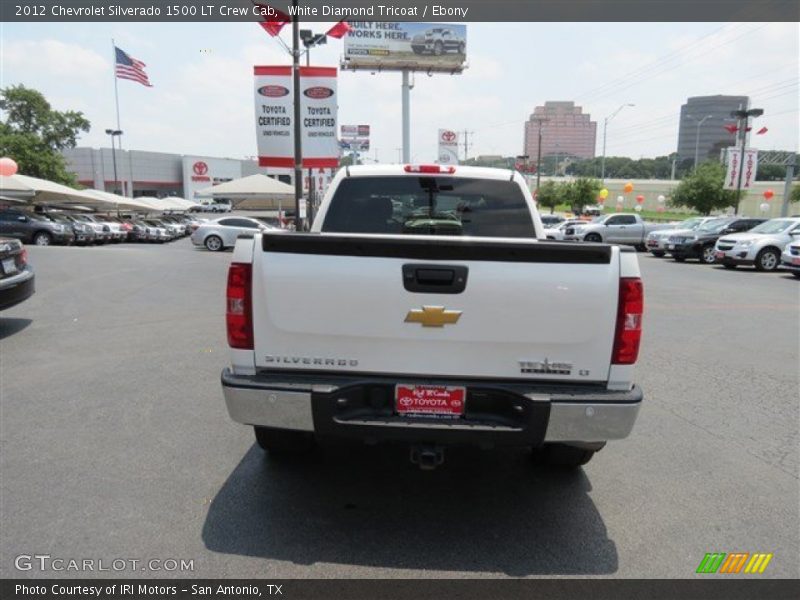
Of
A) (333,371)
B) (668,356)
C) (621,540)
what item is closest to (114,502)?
(333,371)

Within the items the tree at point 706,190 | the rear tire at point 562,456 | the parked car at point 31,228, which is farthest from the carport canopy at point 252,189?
the tree at point 706,190

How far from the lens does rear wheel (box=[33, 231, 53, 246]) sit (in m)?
25.9

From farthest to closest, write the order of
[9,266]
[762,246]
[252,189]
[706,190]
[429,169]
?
[706,190]
[252,189]
[762,246]
[9,266]
[429,169]

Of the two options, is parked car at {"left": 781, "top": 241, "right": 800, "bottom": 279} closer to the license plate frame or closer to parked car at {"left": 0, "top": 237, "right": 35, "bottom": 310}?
parked car at {"left": 0, "top": 237, "right": 35, "bottom": 310}

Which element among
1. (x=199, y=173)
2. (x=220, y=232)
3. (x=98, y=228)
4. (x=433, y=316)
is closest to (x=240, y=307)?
(x=433, y=316)

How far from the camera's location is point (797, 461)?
434 centimetres

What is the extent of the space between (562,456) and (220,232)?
22904mm

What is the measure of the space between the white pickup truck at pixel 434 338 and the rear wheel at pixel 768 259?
18.5 meters

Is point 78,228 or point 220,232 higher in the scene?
point 220,232

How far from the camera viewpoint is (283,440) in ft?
12.9

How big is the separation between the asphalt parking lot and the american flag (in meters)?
31.2

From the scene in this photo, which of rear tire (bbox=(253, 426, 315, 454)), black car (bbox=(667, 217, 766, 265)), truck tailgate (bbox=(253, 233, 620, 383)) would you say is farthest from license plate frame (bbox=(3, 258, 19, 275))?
black car (bbox=(667, 217, 766, 265))

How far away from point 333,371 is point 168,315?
742cm

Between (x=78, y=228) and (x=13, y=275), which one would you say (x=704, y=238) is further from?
(x=78, y=228)
